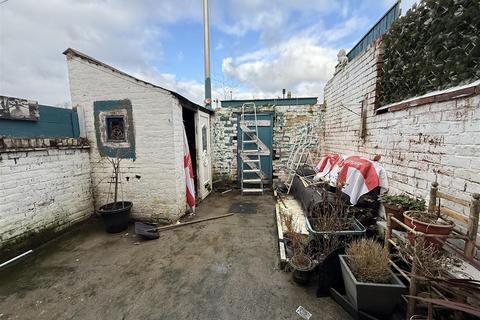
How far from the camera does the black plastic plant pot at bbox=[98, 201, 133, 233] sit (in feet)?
10.9

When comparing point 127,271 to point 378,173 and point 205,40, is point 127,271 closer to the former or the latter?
point 378,173

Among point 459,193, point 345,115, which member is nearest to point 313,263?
point 459,193

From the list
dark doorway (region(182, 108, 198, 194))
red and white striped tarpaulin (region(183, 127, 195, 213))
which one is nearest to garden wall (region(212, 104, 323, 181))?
dark doorway (region(182, 108, 198, 194))

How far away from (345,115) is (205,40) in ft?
14.9

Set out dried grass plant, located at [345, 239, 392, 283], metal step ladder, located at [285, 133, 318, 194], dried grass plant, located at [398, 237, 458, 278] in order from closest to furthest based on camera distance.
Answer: dried grass plant, located at [398, 237, 458, 278] < dried grass plant, located at [345, 239, 392, 283] < metal step ladder, located at [285, 133, 318, 194]

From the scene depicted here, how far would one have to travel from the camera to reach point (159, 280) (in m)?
2.30

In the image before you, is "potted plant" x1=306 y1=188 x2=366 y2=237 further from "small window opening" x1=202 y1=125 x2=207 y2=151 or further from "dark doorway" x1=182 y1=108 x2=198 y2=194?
"small window opening" x1=202 y1=125 x2=207 y2=151

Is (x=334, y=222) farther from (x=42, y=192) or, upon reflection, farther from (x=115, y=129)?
(x=42, y=192)

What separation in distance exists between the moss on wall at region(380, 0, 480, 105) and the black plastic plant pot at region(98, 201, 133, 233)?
4.55m

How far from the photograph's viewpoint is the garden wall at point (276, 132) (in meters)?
5.77

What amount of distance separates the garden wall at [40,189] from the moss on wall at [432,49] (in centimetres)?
523

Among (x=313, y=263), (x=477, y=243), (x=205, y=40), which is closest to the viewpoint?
(x=477, y=243)

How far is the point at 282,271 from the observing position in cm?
241

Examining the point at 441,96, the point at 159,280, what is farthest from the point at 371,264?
the point at 159,280
